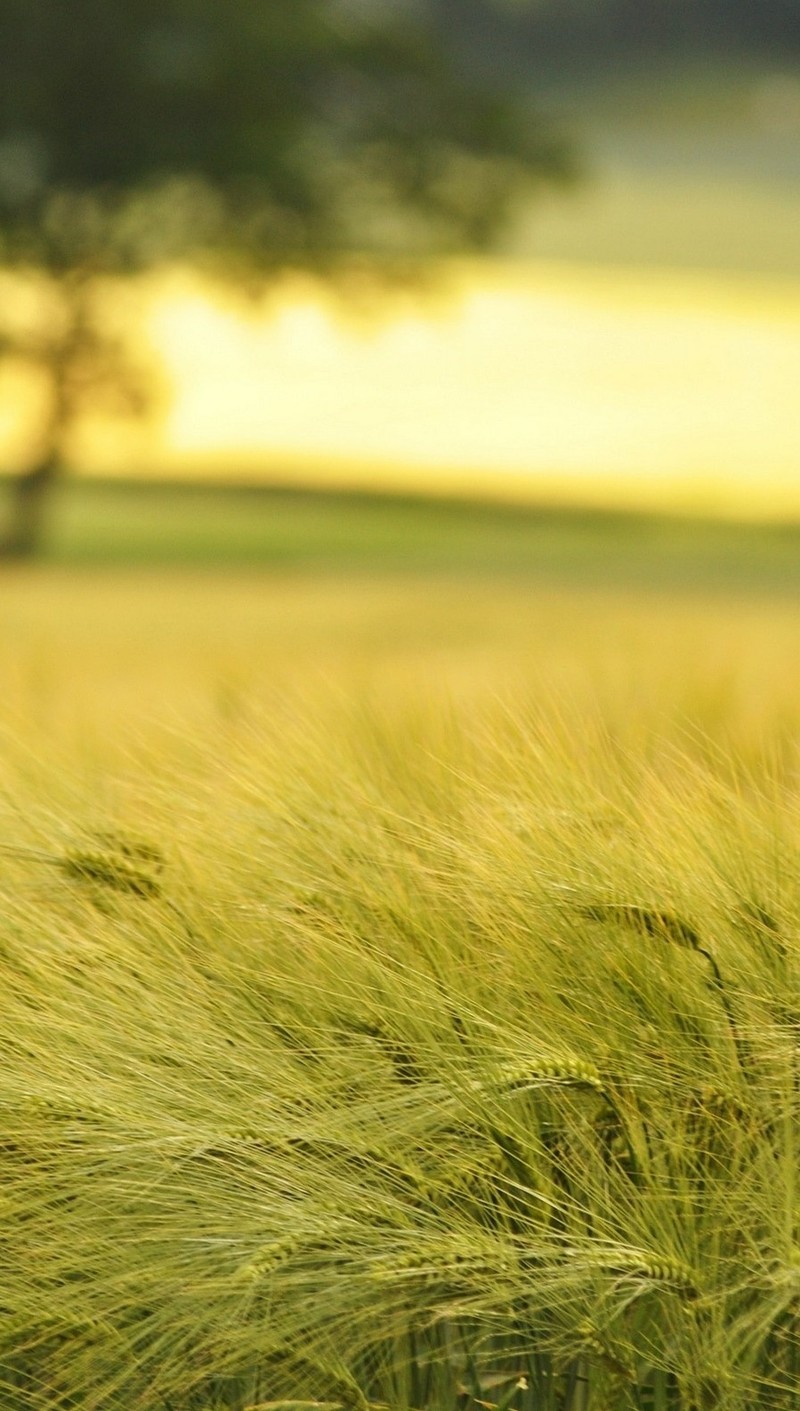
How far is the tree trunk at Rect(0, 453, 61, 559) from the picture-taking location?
10750 millimetres

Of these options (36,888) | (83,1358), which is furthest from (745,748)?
(83,1358)

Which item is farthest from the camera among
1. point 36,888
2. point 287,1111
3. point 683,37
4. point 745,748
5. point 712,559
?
point 712,559

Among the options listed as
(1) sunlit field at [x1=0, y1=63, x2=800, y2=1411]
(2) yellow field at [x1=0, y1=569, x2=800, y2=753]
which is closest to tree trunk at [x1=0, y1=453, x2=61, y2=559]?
(2) yellow field at [x1=0, y1=569, x2=800, y2=753]

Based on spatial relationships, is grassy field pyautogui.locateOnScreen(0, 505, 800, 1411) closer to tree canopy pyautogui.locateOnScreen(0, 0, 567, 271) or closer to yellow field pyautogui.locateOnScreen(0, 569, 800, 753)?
yellow field pyautogui.locateOnScreen(0, 569, 800, 753)

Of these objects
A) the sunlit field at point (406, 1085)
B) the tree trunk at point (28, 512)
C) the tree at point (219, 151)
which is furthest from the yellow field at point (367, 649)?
the tree at point (219, 151)

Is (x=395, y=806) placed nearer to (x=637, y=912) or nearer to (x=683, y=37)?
(x=637, y=912)

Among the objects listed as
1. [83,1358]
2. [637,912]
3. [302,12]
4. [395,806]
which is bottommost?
[83,1358]

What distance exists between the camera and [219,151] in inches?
408

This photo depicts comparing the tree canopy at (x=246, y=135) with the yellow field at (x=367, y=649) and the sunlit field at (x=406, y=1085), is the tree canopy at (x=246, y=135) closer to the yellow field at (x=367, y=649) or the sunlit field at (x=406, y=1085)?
the yellow field at (x=367, y=649)

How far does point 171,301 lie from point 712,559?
11.6 feet

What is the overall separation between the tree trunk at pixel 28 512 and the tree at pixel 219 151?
0.34ft

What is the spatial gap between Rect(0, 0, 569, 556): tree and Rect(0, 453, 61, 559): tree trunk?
0.10 meters

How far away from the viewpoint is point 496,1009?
1.20m

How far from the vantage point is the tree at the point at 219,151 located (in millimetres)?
10195
